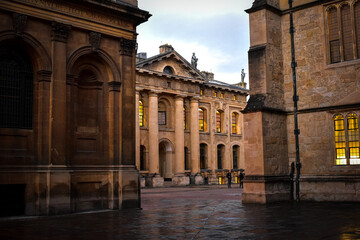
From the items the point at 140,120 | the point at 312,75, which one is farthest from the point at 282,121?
the point at 140,120

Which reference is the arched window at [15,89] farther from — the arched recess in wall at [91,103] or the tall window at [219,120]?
the tall window at [219,120]

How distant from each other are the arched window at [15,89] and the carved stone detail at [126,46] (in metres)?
4.18

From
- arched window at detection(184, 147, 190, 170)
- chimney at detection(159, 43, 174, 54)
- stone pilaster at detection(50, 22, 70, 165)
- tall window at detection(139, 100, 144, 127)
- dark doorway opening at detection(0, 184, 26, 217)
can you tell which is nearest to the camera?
dark doorway opening at detection(0, 184, 26, 217)

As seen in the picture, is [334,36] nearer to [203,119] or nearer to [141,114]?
[141,114]

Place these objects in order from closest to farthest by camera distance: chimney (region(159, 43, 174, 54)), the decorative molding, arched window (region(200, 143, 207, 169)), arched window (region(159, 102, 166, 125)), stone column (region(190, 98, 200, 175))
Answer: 1. the decorative molding
2. arched window (region(159, 102, 166, 125))
3. stone column (region(190, 98, 200, 175))
4. chimney (region(159, 43, 174, 54))
5. arched window (region(200, 143, 207, 169))

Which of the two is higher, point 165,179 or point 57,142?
point 57,142

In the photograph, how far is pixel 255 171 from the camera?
19.8m

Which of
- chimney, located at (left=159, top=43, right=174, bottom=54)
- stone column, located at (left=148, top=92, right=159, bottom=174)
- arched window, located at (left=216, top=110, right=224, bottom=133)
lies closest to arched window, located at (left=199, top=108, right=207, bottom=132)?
arched window, located at (left=216, top=110, right=224, bottom=133)

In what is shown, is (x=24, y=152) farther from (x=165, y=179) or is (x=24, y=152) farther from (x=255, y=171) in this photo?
(x=165, y=179)

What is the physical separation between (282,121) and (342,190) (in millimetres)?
4234

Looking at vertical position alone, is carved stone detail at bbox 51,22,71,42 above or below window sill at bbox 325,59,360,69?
above

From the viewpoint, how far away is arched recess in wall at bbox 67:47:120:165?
17703mm

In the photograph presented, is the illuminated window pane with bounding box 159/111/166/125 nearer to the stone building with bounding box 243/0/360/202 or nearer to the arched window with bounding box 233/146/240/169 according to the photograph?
the arched window with bounding box 233/146/240/169

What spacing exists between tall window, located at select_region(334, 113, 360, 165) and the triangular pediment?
30714 mm
